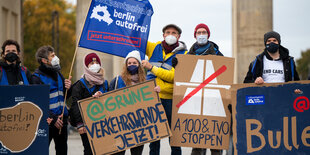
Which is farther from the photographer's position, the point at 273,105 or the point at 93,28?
the point at 93,28

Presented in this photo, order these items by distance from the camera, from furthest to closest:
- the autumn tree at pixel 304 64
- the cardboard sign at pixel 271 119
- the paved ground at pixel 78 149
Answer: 1. the autumn tree at pixel 304 64
2. the paved ground at pixel 78 149
3. the cardboard sign at pixel 271 119

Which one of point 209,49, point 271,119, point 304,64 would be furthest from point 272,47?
point 304,64

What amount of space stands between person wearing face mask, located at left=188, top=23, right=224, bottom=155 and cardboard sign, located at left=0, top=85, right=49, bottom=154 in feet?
6.90

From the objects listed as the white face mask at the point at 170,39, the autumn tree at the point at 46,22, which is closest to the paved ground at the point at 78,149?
the white face mask at the point at 170,39

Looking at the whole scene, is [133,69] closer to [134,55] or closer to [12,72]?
[134,55]

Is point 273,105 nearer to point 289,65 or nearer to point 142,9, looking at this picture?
point 289,65

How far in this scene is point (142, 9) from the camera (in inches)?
281

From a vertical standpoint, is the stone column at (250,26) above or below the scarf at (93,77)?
above

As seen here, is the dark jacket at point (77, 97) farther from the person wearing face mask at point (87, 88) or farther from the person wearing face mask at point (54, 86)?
the person wearing face mask at point (54, 86)

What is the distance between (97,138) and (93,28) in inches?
63.5

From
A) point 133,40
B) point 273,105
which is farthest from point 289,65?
point 133,40

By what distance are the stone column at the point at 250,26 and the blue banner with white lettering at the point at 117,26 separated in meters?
10.7

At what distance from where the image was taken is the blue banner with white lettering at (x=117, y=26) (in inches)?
272

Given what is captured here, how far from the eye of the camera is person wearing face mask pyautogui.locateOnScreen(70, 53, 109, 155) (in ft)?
21.6
